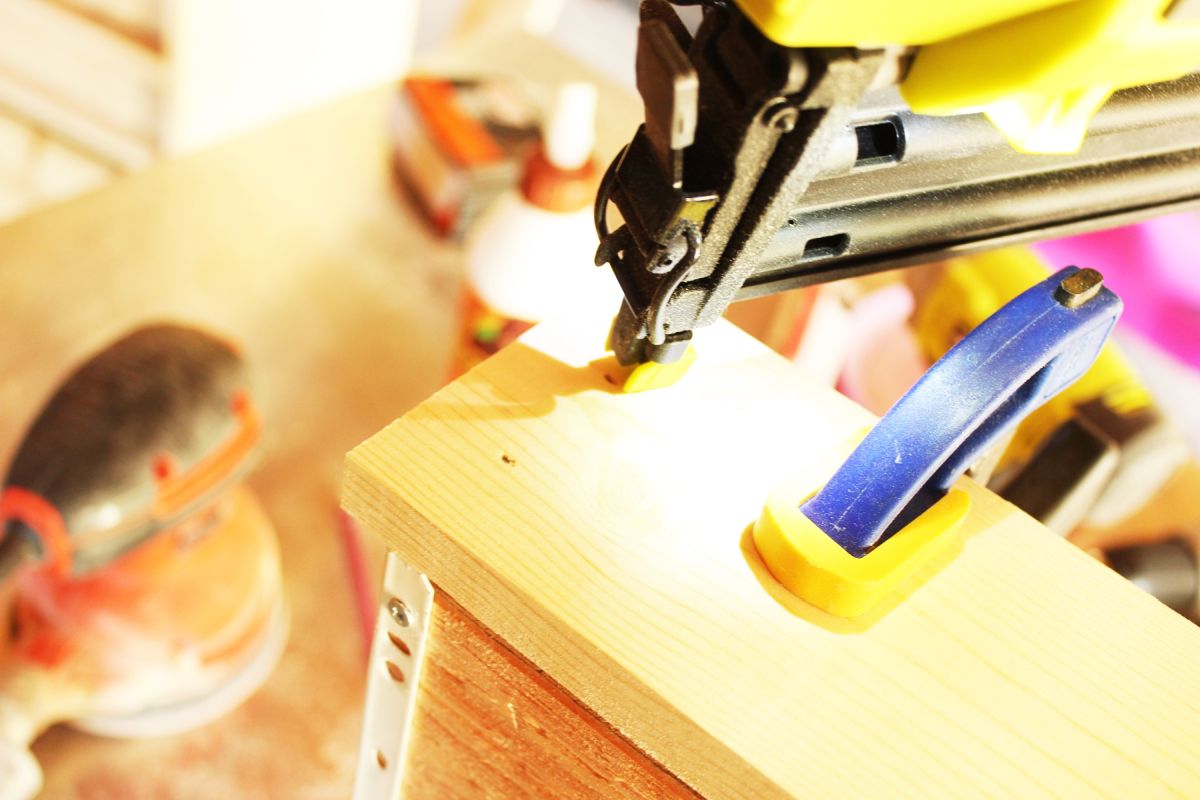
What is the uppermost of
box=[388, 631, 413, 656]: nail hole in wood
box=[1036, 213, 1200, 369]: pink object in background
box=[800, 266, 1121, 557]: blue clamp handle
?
box=[800, 266, 1121, 557]: blue clamp handle

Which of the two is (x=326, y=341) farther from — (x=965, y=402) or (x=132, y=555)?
(x=965, y=402)

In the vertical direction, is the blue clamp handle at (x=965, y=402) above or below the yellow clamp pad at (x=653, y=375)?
above

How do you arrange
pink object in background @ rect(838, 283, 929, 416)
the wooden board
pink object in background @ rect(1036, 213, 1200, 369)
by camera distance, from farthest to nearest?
pink object in background @ rect(1036, 213, 1200, 369), pink object in background @ rect(838, 283, 929, 416), the wooden board

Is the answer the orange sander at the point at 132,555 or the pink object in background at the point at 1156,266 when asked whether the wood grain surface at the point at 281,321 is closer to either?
the orange sander at the point at 132,555

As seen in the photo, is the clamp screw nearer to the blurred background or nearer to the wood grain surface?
the blurred background

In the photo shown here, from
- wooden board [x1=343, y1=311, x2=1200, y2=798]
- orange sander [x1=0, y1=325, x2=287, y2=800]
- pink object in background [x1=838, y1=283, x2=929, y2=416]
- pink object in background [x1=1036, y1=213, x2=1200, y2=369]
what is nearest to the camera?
wooden board [x1=343, y1=311, x2=1200, y2=798]

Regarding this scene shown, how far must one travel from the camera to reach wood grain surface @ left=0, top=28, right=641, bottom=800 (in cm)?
63

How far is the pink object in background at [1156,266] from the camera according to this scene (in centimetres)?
90

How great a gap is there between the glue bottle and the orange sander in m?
0.17

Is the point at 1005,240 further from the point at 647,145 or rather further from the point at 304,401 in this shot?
the point at 304,401

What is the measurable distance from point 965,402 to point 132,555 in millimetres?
508

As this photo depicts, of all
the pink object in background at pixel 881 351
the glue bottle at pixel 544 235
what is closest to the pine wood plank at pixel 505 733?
the glue bottle at pixel 544 235

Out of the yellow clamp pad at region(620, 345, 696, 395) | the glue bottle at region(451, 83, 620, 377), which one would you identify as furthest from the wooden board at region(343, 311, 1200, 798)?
the glue bottle at region(451, 83, 620, 377)

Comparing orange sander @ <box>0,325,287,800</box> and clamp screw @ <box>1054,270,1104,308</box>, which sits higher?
clamp screw @ <box>1054,270,1104,308</box>
